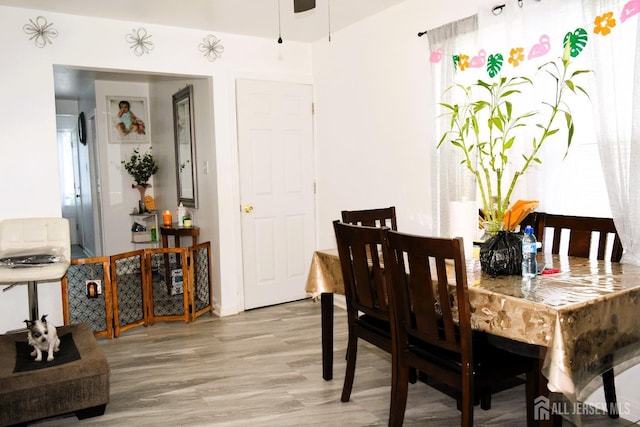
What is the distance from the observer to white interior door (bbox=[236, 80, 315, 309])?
446cm

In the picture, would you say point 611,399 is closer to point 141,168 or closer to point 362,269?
point 362,269

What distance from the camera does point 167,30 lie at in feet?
13.3

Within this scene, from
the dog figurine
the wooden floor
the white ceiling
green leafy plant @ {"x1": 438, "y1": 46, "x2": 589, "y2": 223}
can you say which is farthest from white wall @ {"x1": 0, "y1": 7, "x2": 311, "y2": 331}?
green leafy plant @ {"x1": 438, "y1": 46, "x2": 589, "y2": 223}

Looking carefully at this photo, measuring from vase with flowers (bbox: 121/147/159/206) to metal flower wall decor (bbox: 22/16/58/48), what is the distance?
8.36 ft

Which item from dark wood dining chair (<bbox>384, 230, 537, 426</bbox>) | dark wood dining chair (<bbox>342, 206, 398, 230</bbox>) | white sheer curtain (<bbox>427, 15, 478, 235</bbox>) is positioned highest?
white sheer curtain (<bbox>427, 15, 478, 235</bbox>)

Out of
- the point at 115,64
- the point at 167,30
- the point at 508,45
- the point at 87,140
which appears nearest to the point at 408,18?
the point at 508,45

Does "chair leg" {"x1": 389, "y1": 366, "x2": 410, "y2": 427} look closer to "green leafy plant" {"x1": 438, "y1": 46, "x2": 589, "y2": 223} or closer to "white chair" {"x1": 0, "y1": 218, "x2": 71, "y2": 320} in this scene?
"green leafy plant" {"x1": 438, "y1": 46, "x2": 589, "y2": 223}

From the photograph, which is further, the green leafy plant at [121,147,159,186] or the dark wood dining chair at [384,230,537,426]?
the green leafy plant at [121,147,159,186]

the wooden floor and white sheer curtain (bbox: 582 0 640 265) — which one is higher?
white sheer curtain (bbox: 582 0 640 265)

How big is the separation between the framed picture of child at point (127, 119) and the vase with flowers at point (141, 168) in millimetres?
187

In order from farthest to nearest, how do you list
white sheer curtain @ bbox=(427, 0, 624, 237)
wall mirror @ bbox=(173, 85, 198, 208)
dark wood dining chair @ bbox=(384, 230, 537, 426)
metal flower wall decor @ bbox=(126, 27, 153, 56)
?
wall mirror @ bbox=(173, 85, 198, 208) → metal flower wall decor @ bbox=(126, 27, 153, 56) → white sheer curtain @ bbox=(427, 0, 624, 237) → dark wood dining chair @ bbox=(384, 230, 537, 426)

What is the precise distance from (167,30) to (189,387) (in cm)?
275

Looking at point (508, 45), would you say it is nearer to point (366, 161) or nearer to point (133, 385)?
point (366, 161)

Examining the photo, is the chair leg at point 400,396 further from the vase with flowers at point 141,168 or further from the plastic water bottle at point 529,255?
the vase with flowers at point 141,168
